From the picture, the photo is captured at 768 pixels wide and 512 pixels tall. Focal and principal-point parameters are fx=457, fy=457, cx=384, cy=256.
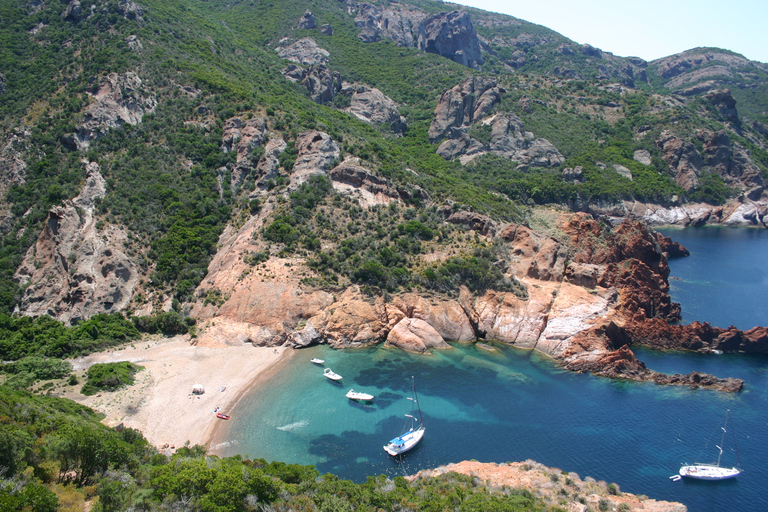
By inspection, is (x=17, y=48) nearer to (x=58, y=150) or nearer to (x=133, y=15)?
(x=133, y=15)

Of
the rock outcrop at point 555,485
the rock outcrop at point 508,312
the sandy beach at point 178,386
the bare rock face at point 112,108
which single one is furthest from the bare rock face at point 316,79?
the rock outcrop at point 555,485

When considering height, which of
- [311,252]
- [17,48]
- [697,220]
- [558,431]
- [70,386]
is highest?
[17,48]

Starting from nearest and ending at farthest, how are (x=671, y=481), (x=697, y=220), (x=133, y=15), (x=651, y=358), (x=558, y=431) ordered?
1. (x=671, y=481)
2. (x=558, y=431)
3. (x=651, y=358)
4. (x=133, y=15)
5. (x=697, y=220)

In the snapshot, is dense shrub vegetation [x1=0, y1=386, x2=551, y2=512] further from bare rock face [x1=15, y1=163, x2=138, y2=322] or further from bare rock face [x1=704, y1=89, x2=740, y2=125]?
bare rock face [x1=704, y1=89, x2=740, y2=125]

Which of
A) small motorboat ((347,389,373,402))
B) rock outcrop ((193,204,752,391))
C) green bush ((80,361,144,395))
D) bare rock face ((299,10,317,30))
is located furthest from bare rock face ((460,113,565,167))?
green bush ((80,361,144,395))

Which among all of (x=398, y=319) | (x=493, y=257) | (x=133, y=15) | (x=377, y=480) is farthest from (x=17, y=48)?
(x=377, y=480)

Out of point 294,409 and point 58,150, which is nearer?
point 294,409

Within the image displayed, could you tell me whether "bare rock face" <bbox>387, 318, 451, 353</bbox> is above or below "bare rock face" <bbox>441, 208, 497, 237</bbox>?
below

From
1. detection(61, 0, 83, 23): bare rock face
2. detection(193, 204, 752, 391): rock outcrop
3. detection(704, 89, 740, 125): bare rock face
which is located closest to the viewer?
detection(193, 204, 752, 391): rock outcrop
